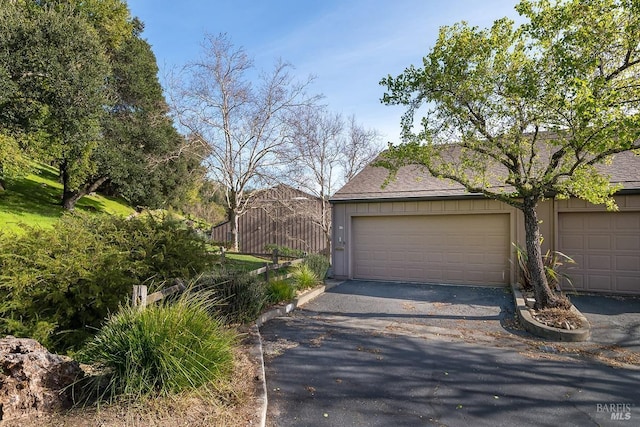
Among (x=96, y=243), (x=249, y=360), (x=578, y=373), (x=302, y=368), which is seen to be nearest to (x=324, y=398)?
(x=302, y=368)

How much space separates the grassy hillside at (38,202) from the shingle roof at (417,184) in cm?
945

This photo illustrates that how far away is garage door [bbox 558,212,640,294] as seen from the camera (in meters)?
8.31

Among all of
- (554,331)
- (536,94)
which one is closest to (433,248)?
(554,331)

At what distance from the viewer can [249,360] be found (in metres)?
4.11

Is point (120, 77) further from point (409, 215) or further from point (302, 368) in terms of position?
point (302, 368)

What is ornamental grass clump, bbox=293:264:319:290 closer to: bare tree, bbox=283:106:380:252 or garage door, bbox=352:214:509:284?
garage door, bbox=352:214:509:284

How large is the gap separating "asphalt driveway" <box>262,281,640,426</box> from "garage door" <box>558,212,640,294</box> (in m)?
3.63

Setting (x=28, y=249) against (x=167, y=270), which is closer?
(x=28, y=249)

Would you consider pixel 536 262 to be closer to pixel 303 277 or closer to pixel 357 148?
pixel 303 277

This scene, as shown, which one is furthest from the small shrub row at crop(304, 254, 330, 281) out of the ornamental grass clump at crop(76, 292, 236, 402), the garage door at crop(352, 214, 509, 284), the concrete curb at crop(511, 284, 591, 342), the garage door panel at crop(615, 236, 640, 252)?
the garage door panel at crop(615, 236, 640, 252)

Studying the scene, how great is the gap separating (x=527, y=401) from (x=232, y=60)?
57.1 ft

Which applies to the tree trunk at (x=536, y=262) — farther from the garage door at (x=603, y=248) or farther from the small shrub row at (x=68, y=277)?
the small shrub row at (x=68, y=277)

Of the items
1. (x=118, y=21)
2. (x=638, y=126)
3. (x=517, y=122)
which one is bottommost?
(x=638, y=126)

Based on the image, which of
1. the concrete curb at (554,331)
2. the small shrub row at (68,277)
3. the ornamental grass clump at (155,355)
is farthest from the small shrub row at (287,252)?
the ornamental grass clump at (155,355)
